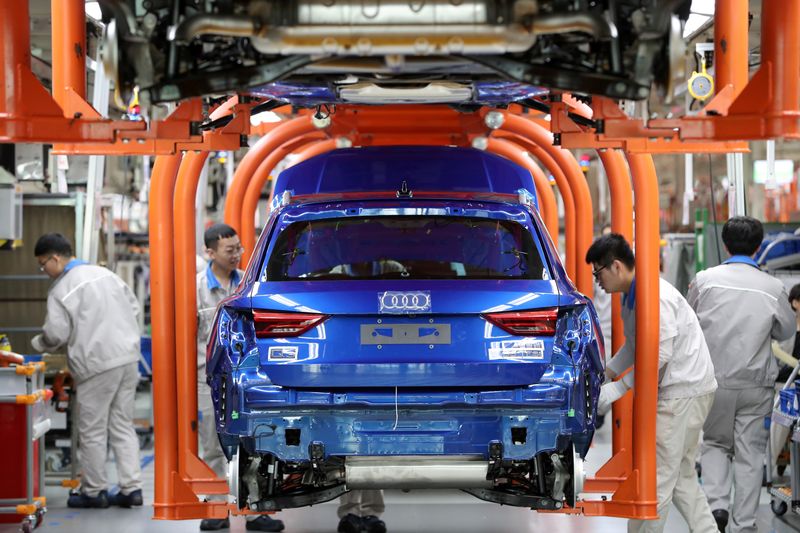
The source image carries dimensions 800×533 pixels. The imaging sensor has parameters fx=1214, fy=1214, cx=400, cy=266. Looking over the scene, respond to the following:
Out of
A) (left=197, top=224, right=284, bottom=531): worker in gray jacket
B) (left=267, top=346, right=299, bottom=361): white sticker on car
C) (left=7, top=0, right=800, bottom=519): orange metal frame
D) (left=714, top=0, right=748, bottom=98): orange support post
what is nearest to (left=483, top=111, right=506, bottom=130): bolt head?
(left=7, top=0, right=800, bottom=519): orange metal frame

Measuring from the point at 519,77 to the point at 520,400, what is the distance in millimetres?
1414

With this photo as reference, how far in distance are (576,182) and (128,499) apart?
4.20 metres

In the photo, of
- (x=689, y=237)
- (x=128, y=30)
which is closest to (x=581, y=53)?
(x=128, y=30)

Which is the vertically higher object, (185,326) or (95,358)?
(185,326)

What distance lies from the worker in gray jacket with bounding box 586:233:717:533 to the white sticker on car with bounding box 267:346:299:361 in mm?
1794

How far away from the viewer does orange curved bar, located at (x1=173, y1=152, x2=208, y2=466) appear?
6.61 m

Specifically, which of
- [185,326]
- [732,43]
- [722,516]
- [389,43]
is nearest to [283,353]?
[185,326]

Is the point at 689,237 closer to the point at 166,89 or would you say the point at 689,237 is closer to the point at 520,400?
the point at 520,400

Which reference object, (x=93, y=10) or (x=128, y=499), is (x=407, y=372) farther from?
(x=93, y=10)

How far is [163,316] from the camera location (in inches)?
257

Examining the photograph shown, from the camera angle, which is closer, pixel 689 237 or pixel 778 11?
pixel 778 11

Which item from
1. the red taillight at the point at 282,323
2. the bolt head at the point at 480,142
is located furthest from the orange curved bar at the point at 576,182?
the red taillight at the point at 282,323

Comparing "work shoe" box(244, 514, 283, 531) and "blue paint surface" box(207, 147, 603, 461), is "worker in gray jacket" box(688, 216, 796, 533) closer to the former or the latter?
"blue paint surface" box(207, 147, 603, 461)

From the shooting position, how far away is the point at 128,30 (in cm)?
494
